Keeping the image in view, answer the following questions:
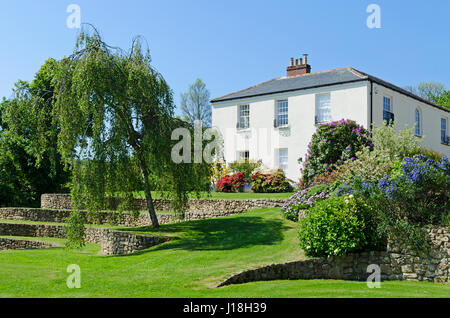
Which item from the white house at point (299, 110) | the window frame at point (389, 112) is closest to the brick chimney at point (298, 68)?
the white house at point (299, 110)

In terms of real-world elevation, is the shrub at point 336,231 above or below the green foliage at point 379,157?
below

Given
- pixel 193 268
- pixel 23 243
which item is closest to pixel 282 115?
pixel 23 243

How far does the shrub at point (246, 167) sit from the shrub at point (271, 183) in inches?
39.3

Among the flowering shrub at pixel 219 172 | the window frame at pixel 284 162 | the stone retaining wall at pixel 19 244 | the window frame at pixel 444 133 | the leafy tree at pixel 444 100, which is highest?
the leafy tree at pixel 444 100

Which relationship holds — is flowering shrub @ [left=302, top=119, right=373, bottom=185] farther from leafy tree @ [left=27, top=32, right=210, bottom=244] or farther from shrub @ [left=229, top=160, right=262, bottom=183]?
leafy tree @ [left=27, top=32, right=210, bottom=244]

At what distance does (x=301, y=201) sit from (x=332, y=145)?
5.09m

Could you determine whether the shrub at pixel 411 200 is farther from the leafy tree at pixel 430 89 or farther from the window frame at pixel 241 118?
the leafy tree at pixel 430 89

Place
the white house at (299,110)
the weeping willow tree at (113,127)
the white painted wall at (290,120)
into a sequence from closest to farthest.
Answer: the weeping willow tree at (113,127) → the white painted wall at (290,120) → the white house at (299,110)

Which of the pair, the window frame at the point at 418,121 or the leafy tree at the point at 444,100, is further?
the leafy tree at the point at 444,100

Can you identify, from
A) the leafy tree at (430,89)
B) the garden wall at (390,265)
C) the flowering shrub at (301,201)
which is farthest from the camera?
the leafy tree at (430,89)

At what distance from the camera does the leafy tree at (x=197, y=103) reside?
1998 inches

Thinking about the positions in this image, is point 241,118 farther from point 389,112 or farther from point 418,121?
point 418,121

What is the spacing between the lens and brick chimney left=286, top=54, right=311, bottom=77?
90.4 feet
